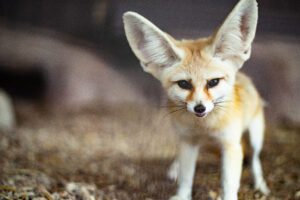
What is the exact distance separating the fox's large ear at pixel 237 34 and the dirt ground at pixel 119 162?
50 centimetres

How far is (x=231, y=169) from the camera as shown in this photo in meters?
1.89

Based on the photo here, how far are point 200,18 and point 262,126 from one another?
1.76ft

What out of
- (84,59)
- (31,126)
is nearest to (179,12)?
(84,59)

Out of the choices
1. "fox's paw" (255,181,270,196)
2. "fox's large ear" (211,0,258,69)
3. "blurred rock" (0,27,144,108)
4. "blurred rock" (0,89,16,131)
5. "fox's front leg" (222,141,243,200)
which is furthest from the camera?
"blurred rock" (0,27,144,108)

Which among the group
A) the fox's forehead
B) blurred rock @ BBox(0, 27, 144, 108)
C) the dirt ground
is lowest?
the dirt ground

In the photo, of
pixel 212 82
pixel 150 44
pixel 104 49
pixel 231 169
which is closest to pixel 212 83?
pixel 212 82

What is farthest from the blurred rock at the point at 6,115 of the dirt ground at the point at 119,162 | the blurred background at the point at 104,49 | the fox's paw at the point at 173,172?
the fox's paw at the point at 173,172

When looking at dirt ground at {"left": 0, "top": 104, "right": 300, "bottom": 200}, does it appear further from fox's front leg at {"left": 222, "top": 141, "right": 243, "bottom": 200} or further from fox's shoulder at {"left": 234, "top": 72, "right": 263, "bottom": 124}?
fox's shoulder at {"left": 234, "top": 72, "right": 263, "bottom": 124}

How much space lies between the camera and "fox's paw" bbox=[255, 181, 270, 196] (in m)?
1.96

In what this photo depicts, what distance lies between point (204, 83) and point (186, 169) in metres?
0.41

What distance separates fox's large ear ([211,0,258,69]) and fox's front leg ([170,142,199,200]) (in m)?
0.40

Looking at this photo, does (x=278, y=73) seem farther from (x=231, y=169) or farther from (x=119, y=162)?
(x=119, y=162)

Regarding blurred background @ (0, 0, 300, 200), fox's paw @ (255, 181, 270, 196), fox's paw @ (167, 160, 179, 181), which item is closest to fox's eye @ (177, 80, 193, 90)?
blurred background @ (0, 0, 300, 200)

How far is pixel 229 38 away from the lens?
1.73m
